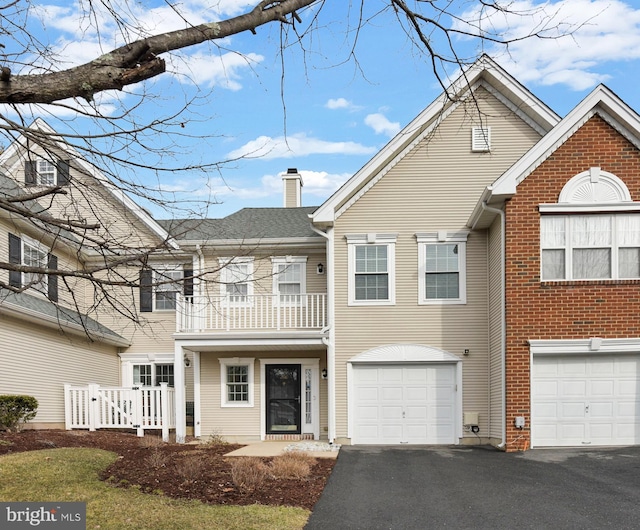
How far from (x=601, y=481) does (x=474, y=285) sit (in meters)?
6.44

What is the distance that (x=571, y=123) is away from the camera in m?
13.2

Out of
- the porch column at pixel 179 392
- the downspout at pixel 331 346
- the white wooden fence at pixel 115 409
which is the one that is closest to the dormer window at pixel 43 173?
the porch column at pixel 179 392

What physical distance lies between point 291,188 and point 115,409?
32.9ft

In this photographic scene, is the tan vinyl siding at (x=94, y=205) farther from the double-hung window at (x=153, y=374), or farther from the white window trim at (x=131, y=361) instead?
the double-hung window at (x=153, y=374)

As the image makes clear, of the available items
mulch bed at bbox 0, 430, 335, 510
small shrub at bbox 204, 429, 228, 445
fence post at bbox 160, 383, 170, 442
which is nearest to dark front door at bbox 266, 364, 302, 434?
small shrub at bbox 204, 429, 228, 445

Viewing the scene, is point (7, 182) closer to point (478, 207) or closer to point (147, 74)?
point (478, 207)

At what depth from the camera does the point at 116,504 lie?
26.0 ft

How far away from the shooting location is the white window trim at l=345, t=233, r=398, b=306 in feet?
51.6

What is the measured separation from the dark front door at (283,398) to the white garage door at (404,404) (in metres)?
2.38

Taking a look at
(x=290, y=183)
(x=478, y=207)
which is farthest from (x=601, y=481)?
(x=290, y=183)

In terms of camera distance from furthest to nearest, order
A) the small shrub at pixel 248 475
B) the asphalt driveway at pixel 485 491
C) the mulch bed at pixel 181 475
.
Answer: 1. the small shrub at pixel 248 475
2. the mulch bed at pixel 181 475
3. the asphalt driveway at pixel 485 491

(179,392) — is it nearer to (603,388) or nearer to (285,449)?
(285,449)

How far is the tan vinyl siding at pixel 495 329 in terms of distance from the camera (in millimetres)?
14008

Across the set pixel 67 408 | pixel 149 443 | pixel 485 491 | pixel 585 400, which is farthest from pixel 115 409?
pixel 585 400
